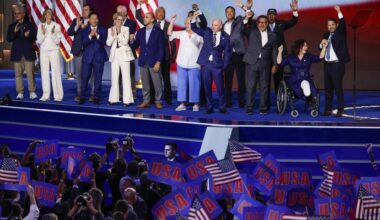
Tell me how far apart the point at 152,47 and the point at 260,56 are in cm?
178

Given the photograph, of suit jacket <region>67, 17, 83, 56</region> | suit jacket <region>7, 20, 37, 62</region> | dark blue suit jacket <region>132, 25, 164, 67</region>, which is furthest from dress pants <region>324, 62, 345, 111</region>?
suit jacket <region>7, 20, 37, 62</region>

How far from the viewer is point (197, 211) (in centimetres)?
846

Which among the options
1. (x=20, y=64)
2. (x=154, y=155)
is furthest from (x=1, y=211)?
(x=20, y=64)

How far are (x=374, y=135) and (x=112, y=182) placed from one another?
448cm

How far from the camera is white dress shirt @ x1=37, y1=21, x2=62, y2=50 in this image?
17.4 metres

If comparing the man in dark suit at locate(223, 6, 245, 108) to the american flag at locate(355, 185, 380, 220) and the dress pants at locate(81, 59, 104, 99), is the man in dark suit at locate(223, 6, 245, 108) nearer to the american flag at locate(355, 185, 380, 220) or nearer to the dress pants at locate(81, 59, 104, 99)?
the dress pants at locate(81, 59, 104, 99)

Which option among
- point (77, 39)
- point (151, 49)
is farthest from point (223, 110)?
point (77, 39)

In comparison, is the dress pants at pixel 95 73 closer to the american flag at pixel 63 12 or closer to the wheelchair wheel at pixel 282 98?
the wheelchair wheel at pixel 282 98

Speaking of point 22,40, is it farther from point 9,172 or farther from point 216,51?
point 9,172

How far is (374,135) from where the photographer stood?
14023mm

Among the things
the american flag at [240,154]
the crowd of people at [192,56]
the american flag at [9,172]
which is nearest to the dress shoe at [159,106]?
the crowd of people at [192,56]

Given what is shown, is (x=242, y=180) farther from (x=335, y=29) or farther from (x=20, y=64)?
(x=20, y=64)

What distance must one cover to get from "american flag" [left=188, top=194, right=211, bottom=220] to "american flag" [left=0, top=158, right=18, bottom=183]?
2710 mm

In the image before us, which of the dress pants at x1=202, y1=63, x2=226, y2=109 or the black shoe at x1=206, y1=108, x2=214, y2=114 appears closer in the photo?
the dress pants at x1=202, y1=63, x2=226, y2=109
